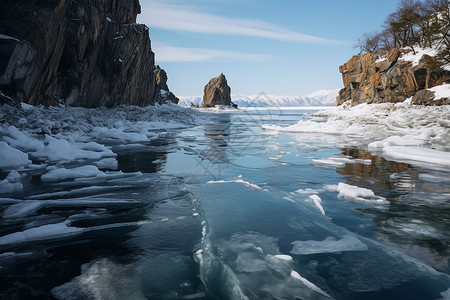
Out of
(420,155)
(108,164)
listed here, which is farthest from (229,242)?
(420,155)

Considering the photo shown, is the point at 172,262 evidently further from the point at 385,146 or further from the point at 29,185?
the point at 385,146

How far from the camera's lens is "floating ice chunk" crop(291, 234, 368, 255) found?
2920 mm

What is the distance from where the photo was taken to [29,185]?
5332 millimetres

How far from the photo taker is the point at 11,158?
6926mm

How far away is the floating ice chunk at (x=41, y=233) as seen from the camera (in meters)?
3.08

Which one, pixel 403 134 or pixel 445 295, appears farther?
pixel 403 134

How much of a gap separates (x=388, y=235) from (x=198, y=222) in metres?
2.18

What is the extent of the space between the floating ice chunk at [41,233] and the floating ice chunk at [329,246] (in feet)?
7.99

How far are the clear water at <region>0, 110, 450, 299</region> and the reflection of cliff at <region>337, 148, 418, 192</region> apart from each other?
82mm

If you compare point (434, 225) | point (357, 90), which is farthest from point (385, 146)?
point (357, 90)

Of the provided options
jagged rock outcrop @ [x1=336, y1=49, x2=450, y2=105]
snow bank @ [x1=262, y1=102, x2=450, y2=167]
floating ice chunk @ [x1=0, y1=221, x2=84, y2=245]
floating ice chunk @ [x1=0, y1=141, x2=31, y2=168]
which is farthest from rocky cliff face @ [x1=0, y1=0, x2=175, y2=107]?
jagged rock outcrop @ [x1=336, y1=49, x2=450, y2=105]

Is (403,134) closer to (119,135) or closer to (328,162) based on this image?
(328,162)

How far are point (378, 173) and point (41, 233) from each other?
21.0ft

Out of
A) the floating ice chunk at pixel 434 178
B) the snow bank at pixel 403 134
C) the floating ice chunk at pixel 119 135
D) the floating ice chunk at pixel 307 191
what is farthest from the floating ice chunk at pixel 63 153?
the floating ice chunk at pixel 434 178
